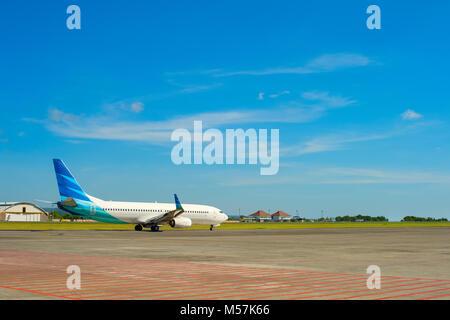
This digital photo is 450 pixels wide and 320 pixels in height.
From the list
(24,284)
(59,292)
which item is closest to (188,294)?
(59,292)

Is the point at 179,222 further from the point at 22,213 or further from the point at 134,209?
the point at 22,213

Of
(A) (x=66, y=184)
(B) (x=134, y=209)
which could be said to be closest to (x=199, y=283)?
(A) (x=66, y=184)

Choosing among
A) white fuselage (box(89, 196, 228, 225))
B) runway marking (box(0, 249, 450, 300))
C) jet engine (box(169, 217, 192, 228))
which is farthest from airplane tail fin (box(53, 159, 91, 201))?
runway marking (box(0, 249, 450, 300))

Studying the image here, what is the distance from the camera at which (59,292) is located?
12.6m

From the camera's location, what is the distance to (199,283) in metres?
14.6

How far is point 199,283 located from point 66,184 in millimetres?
53869

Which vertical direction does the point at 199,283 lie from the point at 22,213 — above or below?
above

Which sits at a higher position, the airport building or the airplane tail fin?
the airplane tail fin

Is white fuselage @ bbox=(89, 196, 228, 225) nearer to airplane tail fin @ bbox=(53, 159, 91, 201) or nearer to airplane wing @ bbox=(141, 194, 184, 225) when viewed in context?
airplane wing @ bbox=(141, 194, 184, 225)

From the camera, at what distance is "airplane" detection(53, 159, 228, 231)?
211 feet

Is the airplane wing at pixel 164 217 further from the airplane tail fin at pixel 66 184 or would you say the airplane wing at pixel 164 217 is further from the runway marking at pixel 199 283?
the runway marking at pixel 199 283

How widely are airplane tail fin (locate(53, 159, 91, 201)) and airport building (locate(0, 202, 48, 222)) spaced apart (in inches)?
4097

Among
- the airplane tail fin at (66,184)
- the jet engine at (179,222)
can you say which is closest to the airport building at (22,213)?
the airplane tail fin at (66,184)

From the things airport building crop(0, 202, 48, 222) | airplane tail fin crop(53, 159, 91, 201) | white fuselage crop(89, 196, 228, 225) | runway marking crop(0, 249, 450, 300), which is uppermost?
airplane tail fin crop(53, 159, 91, 201)
